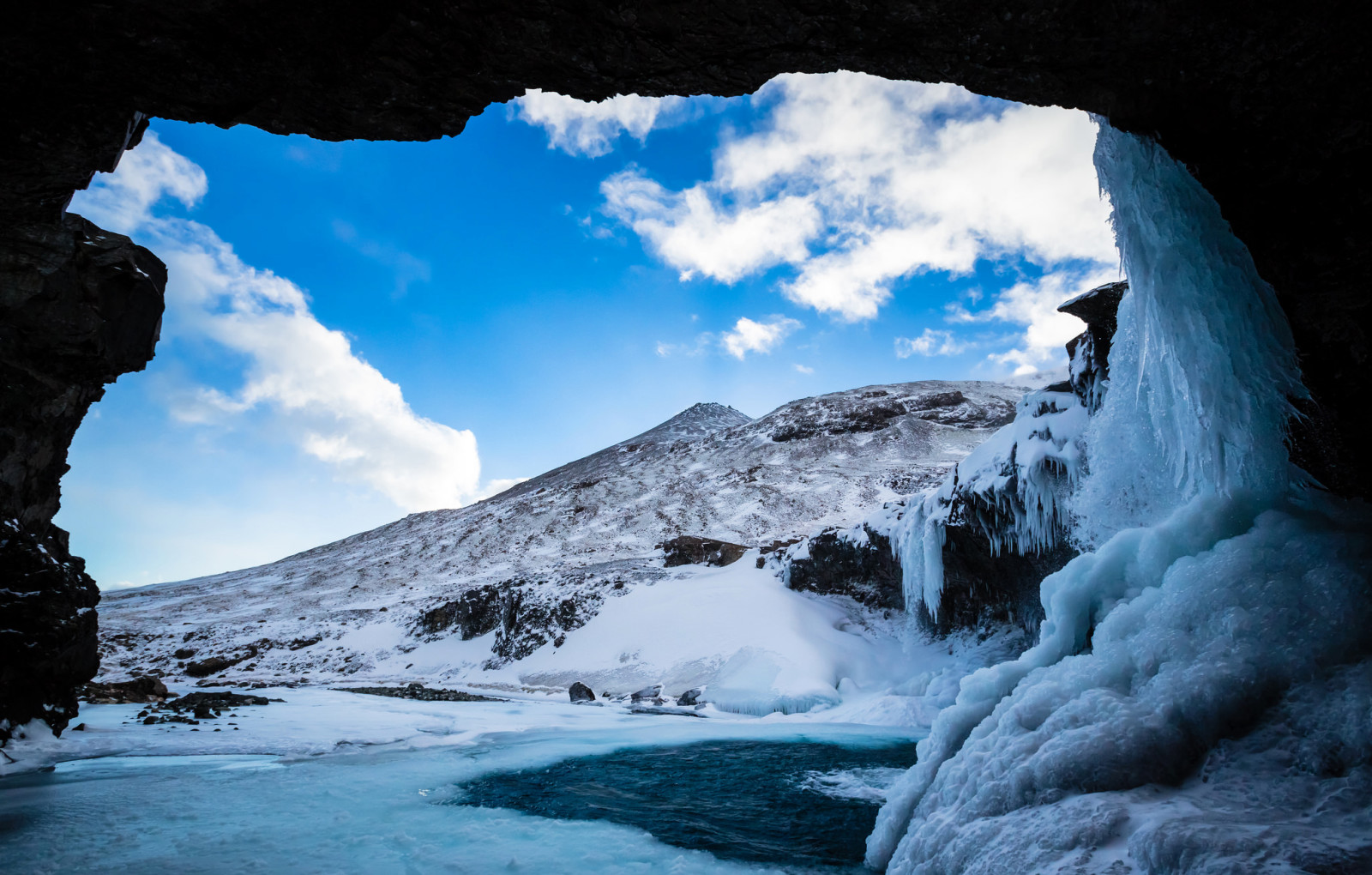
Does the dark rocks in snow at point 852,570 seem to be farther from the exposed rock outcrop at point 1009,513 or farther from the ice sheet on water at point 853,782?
the ice sheet on water at point 853,782

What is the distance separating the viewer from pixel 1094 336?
38.3 ft

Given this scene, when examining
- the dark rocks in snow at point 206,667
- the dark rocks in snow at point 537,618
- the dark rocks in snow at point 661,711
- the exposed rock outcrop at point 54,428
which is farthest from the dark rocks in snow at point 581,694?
the dark rocks in snow at point 206,667

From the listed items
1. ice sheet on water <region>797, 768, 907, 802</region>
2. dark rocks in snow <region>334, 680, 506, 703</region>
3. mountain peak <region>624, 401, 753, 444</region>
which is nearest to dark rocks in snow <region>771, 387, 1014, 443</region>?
mountain peak <region>624, 401, 753, 444</region>

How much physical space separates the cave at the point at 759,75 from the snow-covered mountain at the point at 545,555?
1593 cm

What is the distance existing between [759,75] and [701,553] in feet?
79.7

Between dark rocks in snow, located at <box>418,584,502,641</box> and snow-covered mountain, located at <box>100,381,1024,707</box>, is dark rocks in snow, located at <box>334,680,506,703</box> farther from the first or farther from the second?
dark rocks in snow, located at <box>418,584,502,641</box>

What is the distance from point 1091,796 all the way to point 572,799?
4789mm

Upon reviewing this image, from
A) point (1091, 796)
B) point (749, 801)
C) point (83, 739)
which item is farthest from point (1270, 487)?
point (83, 739)

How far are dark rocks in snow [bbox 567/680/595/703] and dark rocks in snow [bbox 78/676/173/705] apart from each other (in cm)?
897

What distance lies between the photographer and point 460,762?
26.3ft

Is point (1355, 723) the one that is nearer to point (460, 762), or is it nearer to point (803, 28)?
point (803, 28)

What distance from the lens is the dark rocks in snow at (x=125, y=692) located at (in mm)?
12148

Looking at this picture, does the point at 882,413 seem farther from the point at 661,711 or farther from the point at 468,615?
the point at 661,711

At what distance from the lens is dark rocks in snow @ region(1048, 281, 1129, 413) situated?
11.2 meters
